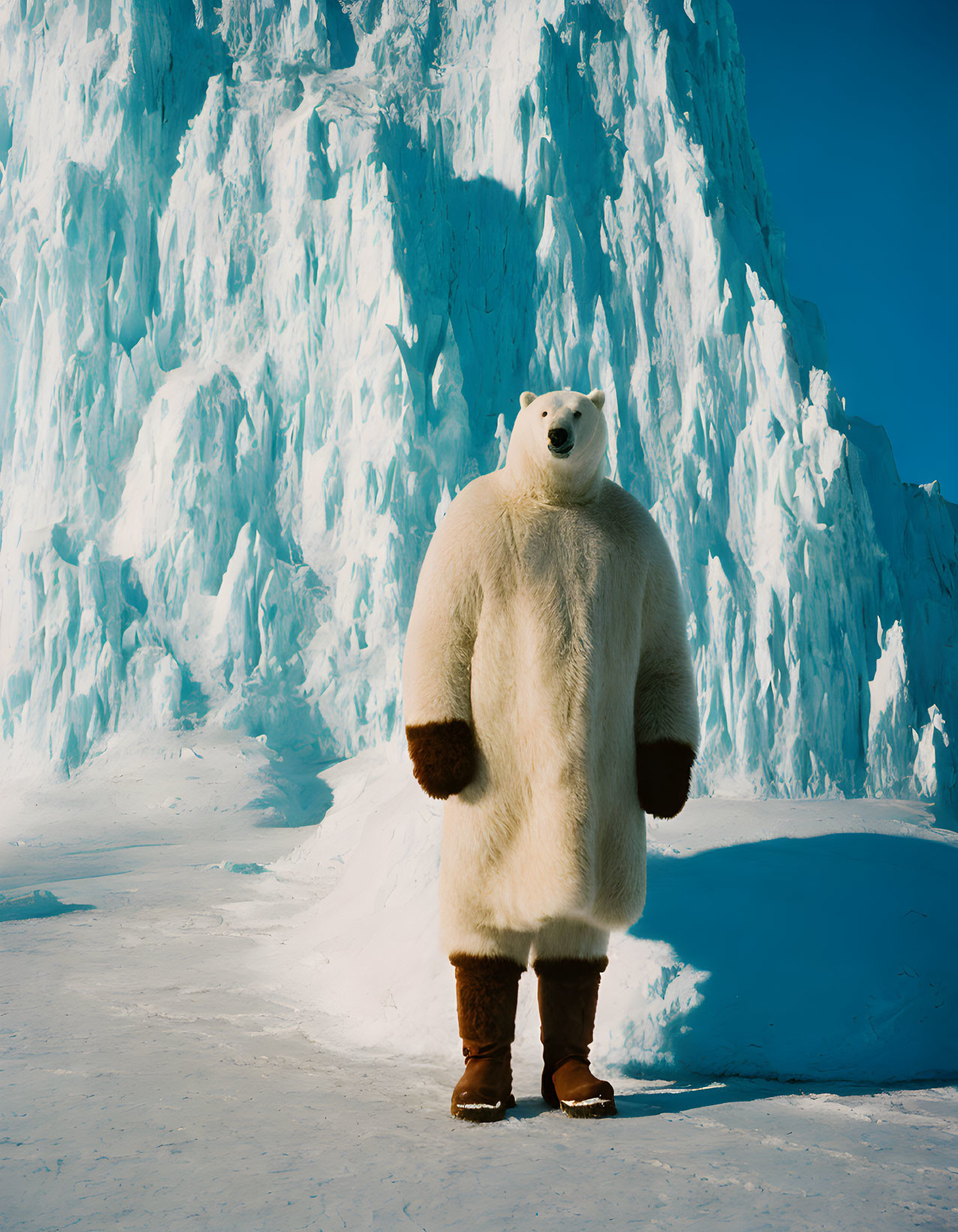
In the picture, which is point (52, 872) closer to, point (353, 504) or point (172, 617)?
point (172, 617)

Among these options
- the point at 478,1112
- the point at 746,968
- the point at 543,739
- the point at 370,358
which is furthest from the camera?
the point at 370,358

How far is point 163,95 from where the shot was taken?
43.9ft

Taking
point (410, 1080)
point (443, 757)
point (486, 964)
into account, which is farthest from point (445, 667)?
point (410, 1080)

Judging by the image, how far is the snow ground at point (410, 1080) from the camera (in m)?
1.25

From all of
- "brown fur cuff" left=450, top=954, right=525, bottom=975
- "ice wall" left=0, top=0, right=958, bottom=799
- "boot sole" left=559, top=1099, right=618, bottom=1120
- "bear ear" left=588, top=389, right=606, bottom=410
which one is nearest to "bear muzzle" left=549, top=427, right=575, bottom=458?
"bear ear" left=588, top=389, right=606, bottom=410

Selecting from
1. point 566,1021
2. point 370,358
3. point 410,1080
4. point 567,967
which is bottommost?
point 410,1080

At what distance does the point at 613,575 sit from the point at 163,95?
589 inches

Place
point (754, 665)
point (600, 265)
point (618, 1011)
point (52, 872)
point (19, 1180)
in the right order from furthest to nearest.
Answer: point (600, 265) → point (754, 665) → point (52, 872) → point (618, 1011) → point (19, 1180)

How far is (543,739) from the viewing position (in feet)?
5.72

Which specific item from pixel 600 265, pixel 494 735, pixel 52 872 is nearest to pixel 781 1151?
pixel 494 735

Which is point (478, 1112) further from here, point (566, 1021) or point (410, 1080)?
point (410, 1080)

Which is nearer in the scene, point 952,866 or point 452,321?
point 952,866

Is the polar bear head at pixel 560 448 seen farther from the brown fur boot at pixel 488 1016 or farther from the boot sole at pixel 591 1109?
the boot sole at pixel 591 1109

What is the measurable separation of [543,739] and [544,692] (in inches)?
3.7
